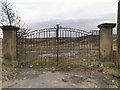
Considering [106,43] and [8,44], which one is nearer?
[106,43]

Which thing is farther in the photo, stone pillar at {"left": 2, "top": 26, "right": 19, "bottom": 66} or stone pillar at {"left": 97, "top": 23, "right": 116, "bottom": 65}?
stone pillar at {"left": 2, "top": 26, "right": 19, "bottom": 66}

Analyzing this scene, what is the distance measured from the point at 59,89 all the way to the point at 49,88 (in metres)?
0.32

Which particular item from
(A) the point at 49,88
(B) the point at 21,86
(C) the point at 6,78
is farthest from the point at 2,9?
(A) the point at 49,88

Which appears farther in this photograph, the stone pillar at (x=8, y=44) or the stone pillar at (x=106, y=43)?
the stone pillar at (x=8, y=44)

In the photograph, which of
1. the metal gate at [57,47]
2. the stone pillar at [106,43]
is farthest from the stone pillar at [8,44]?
the stone pillar at [106,43]

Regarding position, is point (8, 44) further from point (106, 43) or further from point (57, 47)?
point (106, 43)

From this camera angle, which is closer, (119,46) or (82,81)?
(82,81)

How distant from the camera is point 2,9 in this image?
9617 mm

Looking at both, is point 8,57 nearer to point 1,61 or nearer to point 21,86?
point 1,61

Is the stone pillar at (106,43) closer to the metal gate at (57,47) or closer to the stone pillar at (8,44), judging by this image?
the metal gate at (57,47)

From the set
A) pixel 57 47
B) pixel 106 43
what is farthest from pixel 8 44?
pixel 106 43

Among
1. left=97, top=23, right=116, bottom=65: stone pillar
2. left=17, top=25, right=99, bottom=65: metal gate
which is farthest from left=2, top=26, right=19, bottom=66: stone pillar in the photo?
left=97, top=23, right=116, bottom=65: stone pillar

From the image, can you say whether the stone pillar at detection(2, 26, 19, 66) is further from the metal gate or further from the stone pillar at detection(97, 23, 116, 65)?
the stone pillar at detection(97, 23, 116, 65)

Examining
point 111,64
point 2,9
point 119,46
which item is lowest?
point 111,64
